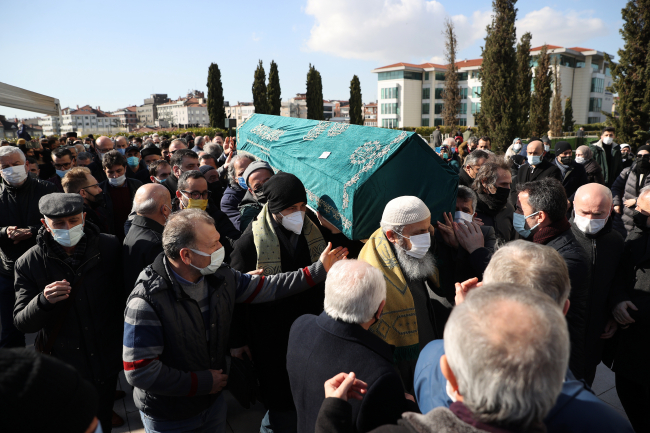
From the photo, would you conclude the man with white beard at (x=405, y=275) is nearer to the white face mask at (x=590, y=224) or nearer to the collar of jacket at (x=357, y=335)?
the collar of jacket at (x=357, y=335)

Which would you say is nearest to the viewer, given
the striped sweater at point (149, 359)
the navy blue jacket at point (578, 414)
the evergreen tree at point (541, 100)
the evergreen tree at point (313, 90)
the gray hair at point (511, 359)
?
the gray hair at point (511, 359)

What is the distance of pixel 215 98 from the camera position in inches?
1503

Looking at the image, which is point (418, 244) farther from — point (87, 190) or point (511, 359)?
point (87, 190)

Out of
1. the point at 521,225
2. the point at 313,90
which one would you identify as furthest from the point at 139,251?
the point at 313,90

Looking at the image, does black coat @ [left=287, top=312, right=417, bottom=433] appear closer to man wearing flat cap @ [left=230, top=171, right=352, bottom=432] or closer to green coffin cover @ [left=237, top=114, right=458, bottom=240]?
man wearing flat cap @ [left=230, top=171, right=352, bottom=432]

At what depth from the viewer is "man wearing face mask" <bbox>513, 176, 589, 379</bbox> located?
249cm

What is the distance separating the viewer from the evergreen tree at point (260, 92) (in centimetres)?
3941

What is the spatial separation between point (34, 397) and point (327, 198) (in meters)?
A: 2.59

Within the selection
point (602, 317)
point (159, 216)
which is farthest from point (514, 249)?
point (159, 216)

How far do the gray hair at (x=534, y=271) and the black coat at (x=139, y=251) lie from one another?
208 centimetres

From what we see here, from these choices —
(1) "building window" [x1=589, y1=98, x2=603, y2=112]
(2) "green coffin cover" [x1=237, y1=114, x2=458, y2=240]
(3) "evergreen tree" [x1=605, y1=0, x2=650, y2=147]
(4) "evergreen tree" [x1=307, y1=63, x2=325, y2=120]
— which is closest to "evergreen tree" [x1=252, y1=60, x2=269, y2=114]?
(4) "evergreen tree" [x1=307, y1=63, x2=325, y2=120]

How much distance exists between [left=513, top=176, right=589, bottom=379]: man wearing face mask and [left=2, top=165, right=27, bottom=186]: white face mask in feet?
14.3

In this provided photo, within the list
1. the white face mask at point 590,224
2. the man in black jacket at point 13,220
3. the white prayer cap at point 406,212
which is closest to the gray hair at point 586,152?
the white face mask at point 590,224

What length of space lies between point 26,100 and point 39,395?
7565 mm
